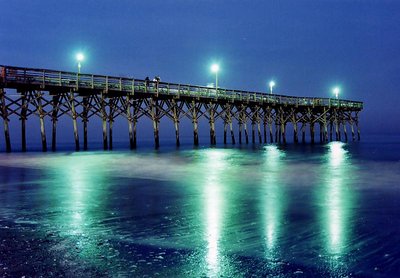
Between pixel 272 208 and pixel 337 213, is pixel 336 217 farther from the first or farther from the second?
pixel 272 208

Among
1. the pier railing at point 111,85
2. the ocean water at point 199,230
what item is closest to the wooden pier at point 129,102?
the pier railing at point 111,85

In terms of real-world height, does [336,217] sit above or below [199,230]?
below

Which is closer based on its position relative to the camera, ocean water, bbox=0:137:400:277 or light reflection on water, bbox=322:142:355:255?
ocean water, bbox=0:137:400:277

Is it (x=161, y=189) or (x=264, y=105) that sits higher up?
(x=264, y=105)

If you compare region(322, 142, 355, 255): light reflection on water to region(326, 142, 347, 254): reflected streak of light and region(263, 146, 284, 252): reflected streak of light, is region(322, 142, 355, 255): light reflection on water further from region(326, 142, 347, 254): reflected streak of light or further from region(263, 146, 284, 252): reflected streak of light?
region(263, 146, 284, 252): reflected streak of light

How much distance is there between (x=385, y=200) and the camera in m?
9.43

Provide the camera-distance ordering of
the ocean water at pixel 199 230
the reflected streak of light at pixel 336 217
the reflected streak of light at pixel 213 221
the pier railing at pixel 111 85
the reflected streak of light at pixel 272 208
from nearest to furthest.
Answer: the ocean water at pixel 199 230, the reflected streak of light at pixel 213 221, the reflected streak of light at pixel 336 217, the reflected streak of light at pixel 272 208, the pier railing at pixel 111 85

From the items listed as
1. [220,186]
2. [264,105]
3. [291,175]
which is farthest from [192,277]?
[264,105]

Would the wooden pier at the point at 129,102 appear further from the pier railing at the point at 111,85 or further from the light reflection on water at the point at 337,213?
the light reflection on water at the point at 337,213

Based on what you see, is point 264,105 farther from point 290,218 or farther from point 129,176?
point 290,218

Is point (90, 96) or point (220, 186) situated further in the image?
point (90, 96)

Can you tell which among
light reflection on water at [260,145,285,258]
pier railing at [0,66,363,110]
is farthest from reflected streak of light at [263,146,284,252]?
pier railing at [0,66,363,110]

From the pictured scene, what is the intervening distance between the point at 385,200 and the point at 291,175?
19.6 ft

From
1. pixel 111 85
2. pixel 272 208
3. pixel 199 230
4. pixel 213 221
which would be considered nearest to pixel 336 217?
pixel 272 208
